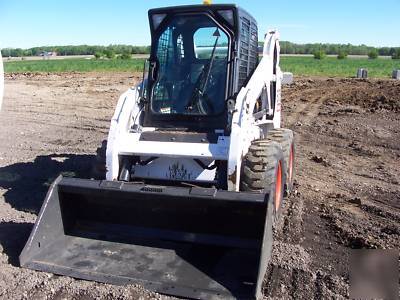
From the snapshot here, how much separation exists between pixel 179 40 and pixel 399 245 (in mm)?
3476

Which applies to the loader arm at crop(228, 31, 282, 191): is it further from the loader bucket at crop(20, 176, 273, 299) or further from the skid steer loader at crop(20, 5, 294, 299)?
the loader bucket at crop(20, 176, 273, 299)

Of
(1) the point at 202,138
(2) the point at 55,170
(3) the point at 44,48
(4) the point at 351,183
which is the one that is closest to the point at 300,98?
(4) the point at 351,183

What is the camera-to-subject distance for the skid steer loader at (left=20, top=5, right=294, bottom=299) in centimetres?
456

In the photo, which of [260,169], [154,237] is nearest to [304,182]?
[260,169]

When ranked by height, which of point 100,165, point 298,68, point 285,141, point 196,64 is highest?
point 196,64

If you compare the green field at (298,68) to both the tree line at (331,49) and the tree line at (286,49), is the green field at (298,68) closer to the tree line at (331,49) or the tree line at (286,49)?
the tree line at (286,49)

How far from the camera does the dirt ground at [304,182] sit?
444 centimetres

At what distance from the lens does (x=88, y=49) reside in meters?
115

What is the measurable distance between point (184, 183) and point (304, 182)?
3087 millimetres

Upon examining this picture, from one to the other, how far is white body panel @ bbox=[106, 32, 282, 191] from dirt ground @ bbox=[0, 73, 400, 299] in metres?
1.08

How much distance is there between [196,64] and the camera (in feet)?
20.0

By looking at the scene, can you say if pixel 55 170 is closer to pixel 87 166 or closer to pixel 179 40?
pixel 87 166

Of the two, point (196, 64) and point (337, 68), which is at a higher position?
point (196, 64)

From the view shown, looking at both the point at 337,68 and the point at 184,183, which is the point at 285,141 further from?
the point at 337,68
